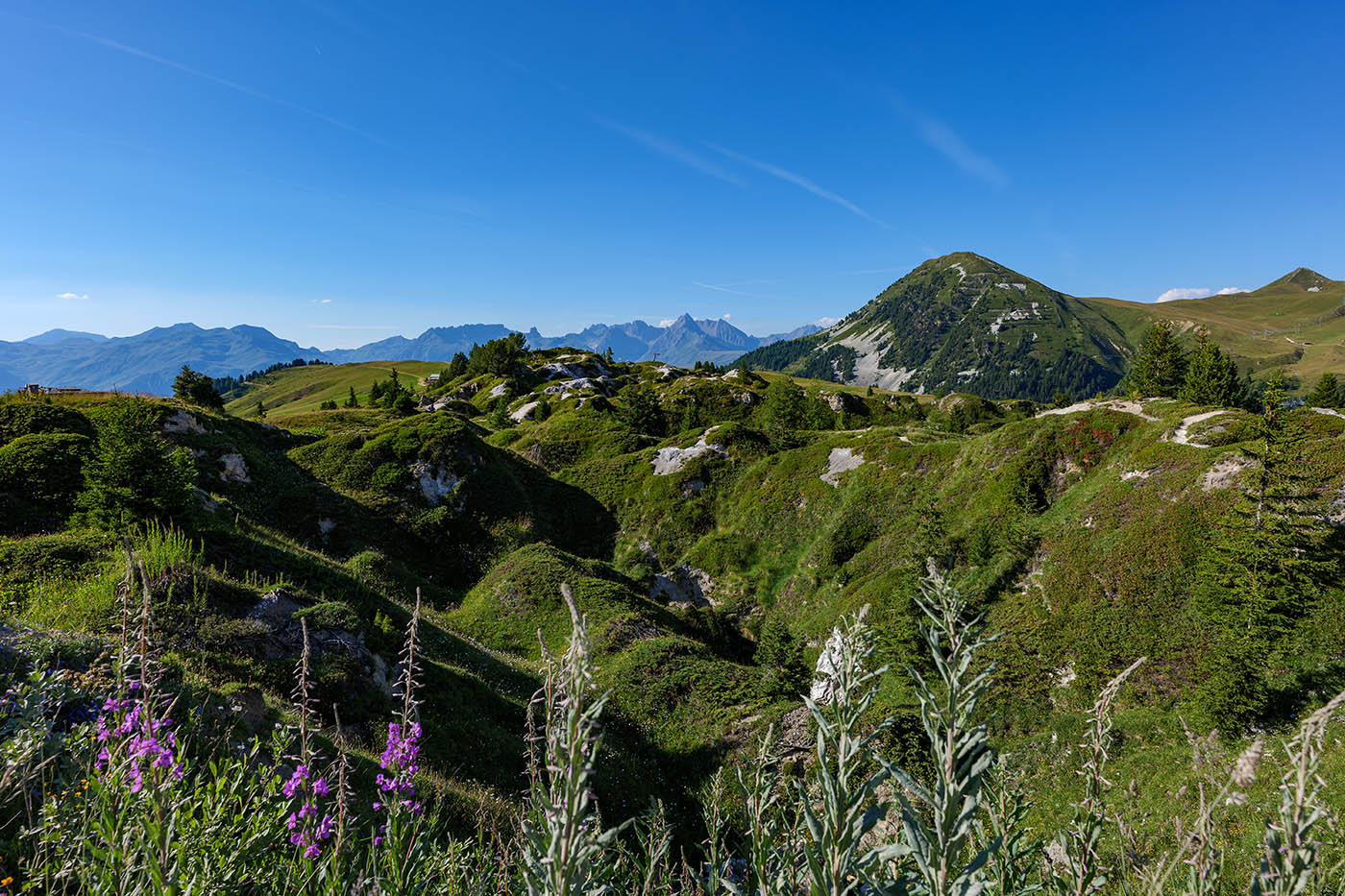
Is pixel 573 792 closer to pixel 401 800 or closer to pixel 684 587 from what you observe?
pixel 401 800

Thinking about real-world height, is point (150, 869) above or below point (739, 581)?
above

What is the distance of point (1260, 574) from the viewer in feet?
70.4

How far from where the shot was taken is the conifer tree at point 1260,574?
63.6 ft

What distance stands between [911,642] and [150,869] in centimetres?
2660

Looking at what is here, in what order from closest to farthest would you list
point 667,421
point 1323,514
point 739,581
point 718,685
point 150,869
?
point 150,869 < point 718,685 < point 1323,514 < point 739,581 < point 667,421

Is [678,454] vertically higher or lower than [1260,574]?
higher

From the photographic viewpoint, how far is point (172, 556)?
13.8 meters

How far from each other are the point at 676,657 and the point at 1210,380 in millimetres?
67158

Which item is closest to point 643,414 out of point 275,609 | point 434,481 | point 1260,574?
point 434,481

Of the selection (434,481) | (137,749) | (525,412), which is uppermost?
(137,749)

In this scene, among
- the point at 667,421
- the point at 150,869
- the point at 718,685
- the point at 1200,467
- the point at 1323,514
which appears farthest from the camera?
the point at 667,421

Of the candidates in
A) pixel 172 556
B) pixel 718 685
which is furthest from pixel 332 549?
pixel 718 685

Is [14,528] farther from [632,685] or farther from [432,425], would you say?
[432,425]

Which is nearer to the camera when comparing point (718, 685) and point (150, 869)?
point (150, 869)
